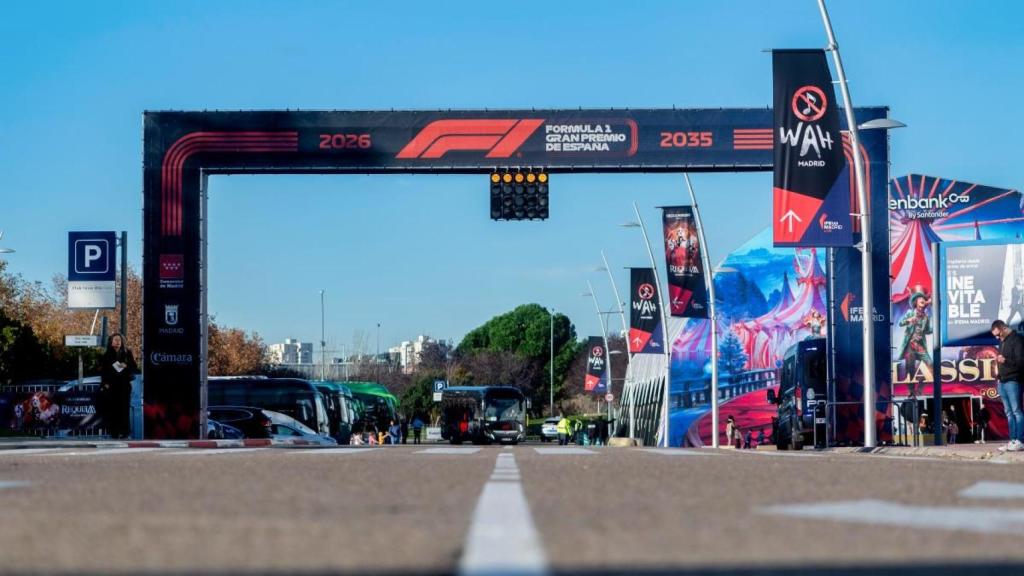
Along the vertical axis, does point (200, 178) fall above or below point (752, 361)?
above

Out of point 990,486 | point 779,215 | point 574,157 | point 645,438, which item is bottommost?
point 645,438

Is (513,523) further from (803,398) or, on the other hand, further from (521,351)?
(521,351)

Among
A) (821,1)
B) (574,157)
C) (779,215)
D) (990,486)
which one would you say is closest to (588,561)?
(990,486)

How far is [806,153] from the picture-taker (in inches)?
945

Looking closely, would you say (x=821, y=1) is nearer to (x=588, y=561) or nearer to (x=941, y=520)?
(x=941, y=520)

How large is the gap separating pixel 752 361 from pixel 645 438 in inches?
494

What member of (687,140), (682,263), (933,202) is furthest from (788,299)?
(687,140)

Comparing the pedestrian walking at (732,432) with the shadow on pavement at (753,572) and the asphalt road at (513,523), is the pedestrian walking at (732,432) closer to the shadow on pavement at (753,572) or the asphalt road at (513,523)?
the asphalt road at (513,523)

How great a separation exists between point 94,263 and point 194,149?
4246 mm

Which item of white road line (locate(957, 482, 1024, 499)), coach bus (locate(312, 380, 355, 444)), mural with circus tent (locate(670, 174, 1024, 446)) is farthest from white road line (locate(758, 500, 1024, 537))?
mural with circus tent (locate(670, 174, 1024, 446))

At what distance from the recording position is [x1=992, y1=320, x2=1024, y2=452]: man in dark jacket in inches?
748

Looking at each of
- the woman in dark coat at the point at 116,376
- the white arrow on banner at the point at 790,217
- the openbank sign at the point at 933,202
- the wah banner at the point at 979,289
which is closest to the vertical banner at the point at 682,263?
the wah banner at the point at 979,289

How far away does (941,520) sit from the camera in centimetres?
577

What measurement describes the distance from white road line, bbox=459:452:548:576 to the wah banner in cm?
2575
